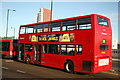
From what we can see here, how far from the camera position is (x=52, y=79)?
8.53 meters

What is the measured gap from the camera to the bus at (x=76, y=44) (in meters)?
9.54

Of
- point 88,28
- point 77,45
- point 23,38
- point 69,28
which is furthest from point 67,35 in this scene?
point 23,38

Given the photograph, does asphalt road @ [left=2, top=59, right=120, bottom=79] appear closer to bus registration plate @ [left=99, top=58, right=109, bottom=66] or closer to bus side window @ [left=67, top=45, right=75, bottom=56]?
bus registration plate @ [left=99, top=58, right=109, bottom=66]

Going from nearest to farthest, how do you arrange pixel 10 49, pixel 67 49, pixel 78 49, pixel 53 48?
pixel 78 49 → pixel 67 49 → pixel 53 48 → pixel 10 49

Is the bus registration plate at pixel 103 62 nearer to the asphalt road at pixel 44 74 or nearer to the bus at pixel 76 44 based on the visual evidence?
the bus at pixel 76 44

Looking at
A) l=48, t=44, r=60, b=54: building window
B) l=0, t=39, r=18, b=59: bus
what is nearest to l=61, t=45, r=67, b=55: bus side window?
l=48, t=44, r=60, b=54: building window

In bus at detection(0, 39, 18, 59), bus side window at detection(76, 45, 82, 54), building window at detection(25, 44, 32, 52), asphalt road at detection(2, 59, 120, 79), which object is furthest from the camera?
bus at detection(0, 39, 18, 59)

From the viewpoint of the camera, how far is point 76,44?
413 inches

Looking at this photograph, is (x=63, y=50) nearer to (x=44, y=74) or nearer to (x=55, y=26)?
(x=55, y=26)

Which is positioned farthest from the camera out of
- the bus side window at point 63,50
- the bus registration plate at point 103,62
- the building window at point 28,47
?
the building window at point 28,47

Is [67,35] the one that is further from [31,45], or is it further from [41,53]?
[31,45]

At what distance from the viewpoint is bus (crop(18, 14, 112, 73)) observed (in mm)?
9539

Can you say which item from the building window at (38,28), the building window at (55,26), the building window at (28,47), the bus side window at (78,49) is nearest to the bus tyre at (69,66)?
the bus side window at (78,49)

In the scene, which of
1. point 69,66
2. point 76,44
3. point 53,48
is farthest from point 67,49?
point 53,48
